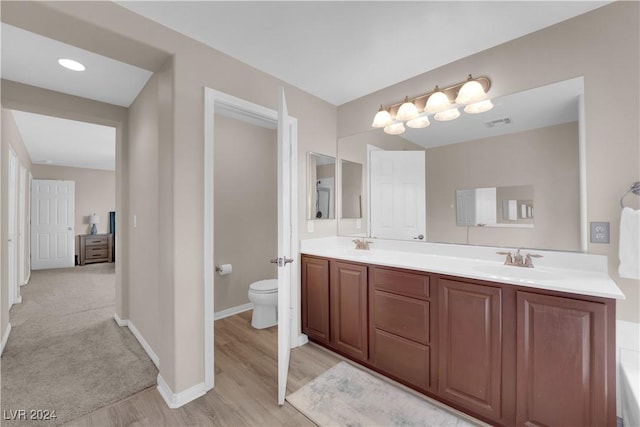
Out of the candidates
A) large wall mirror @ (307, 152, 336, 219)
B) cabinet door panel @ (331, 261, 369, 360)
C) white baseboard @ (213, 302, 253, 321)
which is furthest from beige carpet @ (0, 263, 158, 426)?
large wall mirror @ (307, 152, 336, 219)

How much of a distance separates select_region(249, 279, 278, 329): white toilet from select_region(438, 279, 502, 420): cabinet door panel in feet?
5.51

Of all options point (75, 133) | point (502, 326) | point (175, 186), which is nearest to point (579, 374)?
point (502, 326)

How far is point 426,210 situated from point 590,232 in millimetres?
990

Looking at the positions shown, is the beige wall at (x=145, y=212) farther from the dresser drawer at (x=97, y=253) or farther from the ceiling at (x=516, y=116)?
the dresser drawer at (x=97, y=253)

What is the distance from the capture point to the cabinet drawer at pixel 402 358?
171 centimetres

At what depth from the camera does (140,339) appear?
2.52 meters

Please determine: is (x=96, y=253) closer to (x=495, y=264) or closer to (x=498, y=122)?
(x=495, y=264)

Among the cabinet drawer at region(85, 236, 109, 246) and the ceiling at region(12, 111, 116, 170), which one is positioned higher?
the ceiling at region(12, 111, 116, 170)

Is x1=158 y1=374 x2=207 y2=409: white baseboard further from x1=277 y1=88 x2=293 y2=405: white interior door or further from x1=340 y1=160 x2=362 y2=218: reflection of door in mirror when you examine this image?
x1=340 y1=160 x2=362 y2=218: reflection of door in mirror

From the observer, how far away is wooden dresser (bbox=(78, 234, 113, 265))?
641cm

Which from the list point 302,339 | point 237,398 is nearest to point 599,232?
point 302,339

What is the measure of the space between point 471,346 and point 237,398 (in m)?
1.52

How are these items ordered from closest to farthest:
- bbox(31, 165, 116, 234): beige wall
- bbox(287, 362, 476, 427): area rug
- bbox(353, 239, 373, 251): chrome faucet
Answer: bbox(287, 362, 476, 427): area rug → bbox(353, 239, 373, 251): chrome faucet → bbox(31, 165, 116, 234): beige wall

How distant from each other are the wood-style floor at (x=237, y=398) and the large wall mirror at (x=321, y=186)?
1264 mm
